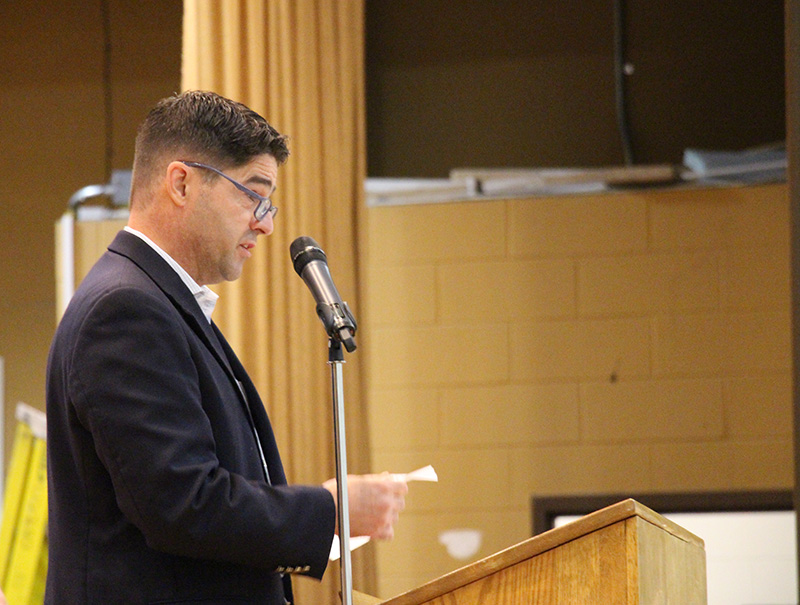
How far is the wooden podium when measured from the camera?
1.14 m

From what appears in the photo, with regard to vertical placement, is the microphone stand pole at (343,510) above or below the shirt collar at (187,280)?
below

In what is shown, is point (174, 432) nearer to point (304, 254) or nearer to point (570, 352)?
point (304, 254)

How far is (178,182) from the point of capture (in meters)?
1.39

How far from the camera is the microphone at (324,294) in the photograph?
1.28 metres

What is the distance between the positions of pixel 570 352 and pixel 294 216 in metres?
1.06

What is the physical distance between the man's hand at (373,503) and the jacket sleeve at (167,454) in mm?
56

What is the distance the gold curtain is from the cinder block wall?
14.5 inches

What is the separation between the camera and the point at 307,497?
124 cm

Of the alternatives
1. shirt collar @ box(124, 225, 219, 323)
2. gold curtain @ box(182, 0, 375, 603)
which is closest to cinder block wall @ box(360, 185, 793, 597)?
gold curtain @ box(182, 0, 375, 603)

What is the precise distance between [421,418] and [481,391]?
8.6 inches

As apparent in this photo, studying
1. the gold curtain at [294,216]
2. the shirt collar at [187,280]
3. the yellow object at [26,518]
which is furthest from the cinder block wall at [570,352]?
the shirt collar at [187,280]

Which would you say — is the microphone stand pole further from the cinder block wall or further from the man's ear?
the cinder block wall

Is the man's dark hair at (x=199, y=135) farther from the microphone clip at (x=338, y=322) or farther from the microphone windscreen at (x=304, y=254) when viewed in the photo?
the microphone clip at (x=338, y=322)

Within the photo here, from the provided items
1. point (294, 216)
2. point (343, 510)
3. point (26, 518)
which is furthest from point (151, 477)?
point (26, 518)
